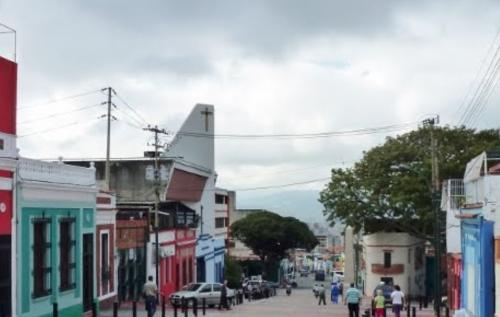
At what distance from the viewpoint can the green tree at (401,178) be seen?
5234cm

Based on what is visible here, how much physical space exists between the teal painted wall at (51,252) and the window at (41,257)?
0.66 ft

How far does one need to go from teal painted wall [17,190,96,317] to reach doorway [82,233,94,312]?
0.32 metres

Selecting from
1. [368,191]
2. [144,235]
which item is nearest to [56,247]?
[144,235]

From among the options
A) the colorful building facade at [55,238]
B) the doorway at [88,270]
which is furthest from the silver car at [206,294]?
the colorful building facade at [55,238]

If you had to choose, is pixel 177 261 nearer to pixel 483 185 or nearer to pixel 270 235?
pixel 483 185

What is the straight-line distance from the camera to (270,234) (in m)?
94.1

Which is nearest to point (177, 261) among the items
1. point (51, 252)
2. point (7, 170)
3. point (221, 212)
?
point (51, 252)

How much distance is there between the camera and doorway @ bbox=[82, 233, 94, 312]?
1249 inches

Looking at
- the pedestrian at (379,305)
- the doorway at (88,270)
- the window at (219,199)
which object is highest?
the window at (219,199)

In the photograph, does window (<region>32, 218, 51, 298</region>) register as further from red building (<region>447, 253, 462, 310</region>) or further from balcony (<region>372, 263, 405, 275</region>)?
balcony (<region>372, 263, 405, 275</region>)

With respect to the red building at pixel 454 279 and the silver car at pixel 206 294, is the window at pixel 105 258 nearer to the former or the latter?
the silver car at pixel 206 294

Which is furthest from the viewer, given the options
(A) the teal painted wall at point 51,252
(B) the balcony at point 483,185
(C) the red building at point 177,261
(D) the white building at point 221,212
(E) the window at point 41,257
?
(D) the white building at point 221,212

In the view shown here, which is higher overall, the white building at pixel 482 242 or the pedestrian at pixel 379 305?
the white building at pixel 482 242

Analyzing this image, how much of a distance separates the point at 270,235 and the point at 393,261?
106 ft
